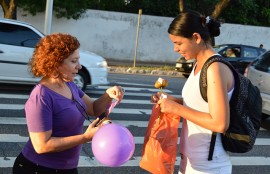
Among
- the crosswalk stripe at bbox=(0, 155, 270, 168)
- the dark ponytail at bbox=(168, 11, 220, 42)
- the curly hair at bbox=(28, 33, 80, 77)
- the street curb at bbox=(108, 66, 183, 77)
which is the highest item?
the dark ponytail at bbox=(168, 11, 220, 42)

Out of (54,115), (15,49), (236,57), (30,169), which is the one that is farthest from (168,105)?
(236,57)

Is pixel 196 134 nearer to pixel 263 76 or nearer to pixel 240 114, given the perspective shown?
pixel 240 114

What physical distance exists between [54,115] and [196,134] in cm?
88

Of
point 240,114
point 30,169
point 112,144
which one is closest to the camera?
point 112,144

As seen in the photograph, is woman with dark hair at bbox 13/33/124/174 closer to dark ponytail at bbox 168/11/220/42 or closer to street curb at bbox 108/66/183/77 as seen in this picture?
dark ponytail at bbox 168/11/220/42

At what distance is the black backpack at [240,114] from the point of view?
8.04ft

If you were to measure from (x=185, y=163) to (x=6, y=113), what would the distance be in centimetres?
574

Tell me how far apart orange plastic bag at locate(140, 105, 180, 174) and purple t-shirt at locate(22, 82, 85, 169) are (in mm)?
465

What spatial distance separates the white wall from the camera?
21.3m

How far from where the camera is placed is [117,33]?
72.6 ft

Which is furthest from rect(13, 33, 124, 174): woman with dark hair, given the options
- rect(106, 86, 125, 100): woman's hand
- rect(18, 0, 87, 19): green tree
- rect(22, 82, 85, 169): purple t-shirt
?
rect(18, 0, 87, 19): green tree

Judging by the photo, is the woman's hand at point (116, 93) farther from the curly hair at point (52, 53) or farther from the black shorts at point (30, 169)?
the black shorts at point (30, 169)

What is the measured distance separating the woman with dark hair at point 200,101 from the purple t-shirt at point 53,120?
56cm

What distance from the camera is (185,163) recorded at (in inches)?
107
